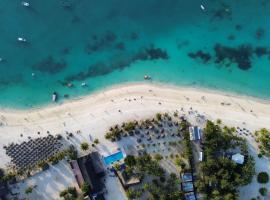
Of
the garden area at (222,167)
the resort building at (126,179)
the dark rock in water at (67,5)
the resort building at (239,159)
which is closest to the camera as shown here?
the garden area at (222,167)

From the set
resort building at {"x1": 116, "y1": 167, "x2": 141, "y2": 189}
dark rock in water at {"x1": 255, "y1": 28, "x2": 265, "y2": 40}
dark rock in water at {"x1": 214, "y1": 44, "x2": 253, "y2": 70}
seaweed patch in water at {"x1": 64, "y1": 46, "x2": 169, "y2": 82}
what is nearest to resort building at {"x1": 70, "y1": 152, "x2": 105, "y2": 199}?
resort building at {"x1": 116, "y1": 167, "x2": 141, "y2": 189}

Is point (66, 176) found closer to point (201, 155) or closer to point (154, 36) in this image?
point (201, 155)

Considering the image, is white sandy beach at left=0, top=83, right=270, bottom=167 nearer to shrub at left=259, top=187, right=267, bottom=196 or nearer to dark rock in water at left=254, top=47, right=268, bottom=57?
dark rock in water at left=254, top=47, right=268, bottom=57

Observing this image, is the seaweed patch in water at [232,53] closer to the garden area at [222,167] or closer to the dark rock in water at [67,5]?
the garden area at [222,167]

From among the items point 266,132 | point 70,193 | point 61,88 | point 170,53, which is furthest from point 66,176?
point 266,132

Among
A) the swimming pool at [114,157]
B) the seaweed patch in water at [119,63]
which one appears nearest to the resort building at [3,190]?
the swimming pool at [114,157]
